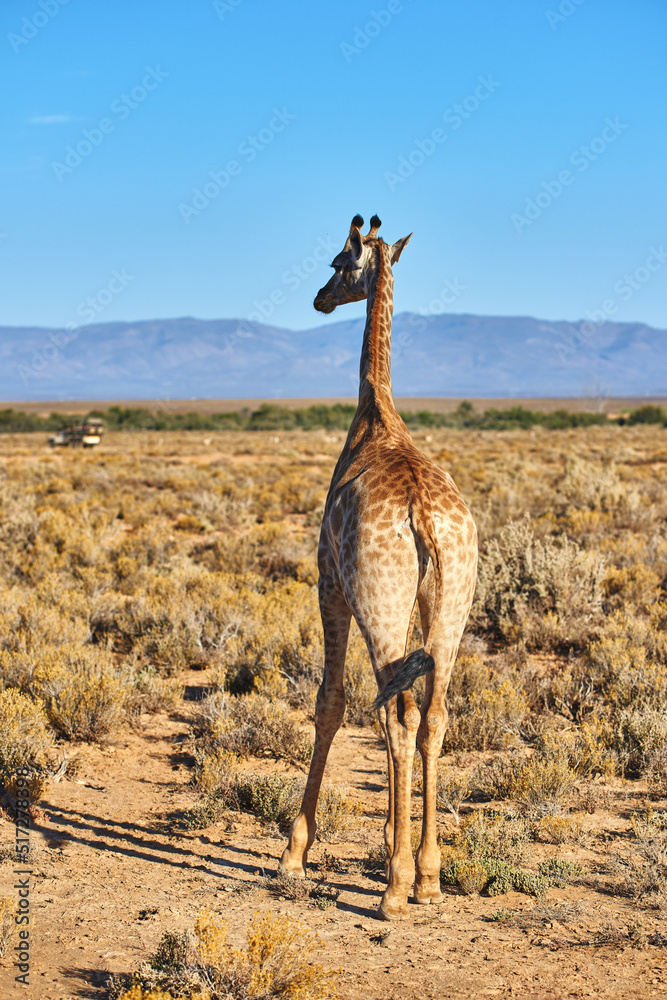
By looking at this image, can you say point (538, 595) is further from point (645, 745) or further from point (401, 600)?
point (401, 600)

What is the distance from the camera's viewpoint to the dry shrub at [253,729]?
588 cm

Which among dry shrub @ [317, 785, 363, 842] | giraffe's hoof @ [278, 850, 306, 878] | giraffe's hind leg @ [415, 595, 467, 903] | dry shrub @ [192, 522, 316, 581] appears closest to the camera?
giraffe's hind leg @ [415, 595, 467, 903]

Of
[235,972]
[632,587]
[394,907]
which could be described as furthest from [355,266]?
[632,587]

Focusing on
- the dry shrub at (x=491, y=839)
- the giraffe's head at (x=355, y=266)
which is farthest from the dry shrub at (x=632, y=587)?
the giraffe's head at (x=355, y=266)

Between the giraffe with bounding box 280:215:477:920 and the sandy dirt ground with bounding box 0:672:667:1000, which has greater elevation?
the giraffe with bounding box 280:215:477:920

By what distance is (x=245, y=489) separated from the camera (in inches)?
756

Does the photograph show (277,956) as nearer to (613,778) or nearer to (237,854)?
(237,854)

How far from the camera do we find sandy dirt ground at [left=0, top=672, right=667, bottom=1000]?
130 inches

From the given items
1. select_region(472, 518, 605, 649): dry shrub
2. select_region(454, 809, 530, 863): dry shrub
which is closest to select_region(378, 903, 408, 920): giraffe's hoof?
select_region(454, 809, 530, 863): dry shrub

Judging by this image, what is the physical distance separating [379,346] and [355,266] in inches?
30.9

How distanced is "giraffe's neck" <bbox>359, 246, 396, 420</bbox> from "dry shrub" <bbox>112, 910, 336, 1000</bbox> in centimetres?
281

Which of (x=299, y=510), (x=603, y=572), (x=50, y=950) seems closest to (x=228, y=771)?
(x=50, y=950)

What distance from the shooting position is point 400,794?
3.74 metres

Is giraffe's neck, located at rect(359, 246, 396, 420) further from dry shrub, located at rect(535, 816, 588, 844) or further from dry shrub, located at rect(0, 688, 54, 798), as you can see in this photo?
dry shrub, located at rect(0, 688, 54, 798)
